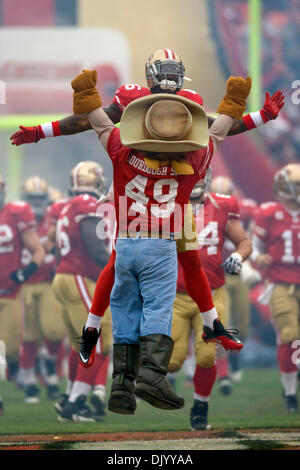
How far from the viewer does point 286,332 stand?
7527 mm

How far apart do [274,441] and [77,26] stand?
8.29 metres

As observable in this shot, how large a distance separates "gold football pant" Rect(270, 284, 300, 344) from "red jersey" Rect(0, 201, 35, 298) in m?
1.92

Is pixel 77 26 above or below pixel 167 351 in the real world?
above

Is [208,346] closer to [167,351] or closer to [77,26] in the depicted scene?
[167,351]

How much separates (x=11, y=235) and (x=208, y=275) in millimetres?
2032

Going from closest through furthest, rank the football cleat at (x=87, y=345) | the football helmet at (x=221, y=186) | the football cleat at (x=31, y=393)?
the football cleat at (x=87, y=345)
the football cleat at (x=31, y=393)
the football helmet at (x=221, y=186)

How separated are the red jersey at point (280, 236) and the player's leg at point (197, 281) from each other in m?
2.81

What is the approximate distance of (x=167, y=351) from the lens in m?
4.67

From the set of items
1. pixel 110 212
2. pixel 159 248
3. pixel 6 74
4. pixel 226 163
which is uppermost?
pixel 6 74

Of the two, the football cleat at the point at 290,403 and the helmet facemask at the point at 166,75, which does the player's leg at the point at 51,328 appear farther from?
the helmet facemask at the point at 166,75

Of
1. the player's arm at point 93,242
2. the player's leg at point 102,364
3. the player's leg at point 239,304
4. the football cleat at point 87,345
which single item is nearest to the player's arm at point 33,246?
the player's arm at point 93,242

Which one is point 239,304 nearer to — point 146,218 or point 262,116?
point 262,116

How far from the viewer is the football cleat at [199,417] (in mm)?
6324
